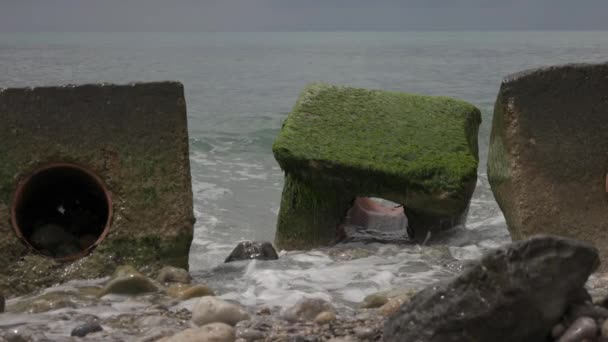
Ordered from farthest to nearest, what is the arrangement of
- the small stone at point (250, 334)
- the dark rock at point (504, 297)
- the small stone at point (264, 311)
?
the small stone at point (264, 311)
the small stone at point (250, 334)
the dark rock at point (504, 297)

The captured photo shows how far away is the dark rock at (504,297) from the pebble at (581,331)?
84 mm

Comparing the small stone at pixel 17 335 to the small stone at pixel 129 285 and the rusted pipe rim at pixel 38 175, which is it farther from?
the rusted pipe rim at pixel 38 175

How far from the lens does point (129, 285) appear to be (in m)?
4.41

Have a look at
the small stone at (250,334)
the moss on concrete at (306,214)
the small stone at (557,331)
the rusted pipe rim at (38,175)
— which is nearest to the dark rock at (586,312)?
the small stone at (557,331)

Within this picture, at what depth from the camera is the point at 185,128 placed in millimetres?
4887

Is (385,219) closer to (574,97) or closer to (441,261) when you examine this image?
(441,261)

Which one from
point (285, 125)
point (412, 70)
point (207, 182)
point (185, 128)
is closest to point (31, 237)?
point (185, 128)

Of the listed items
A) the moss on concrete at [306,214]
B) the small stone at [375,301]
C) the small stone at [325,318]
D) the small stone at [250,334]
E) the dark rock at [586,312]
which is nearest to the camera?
the dark rock at [586,312]

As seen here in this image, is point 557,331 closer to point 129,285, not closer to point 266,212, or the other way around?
point 129,285

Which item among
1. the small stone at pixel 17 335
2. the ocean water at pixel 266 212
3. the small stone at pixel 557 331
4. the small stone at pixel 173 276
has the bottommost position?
the ocean water at pixel 266 212

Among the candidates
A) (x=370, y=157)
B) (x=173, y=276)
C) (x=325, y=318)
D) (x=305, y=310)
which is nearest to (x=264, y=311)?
(x=305, y=310)

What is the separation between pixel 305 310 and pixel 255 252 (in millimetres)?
1755

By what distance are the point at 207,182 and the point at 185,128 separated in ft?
18.2

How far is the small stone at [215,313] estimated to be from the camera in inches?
149
